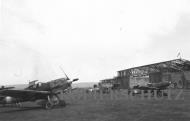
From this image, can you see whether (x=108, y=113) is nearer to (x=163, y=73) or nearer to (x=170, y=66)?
(x=170, y=66)

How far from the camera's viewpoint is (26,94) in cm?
1983

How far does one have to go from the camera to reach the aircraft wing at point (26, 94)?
1869 centimetres

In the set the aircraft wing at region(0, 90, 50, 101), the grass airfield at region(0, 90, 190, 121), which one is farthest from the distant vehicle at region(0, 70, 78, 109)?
the grass airfield at region(0, 90, 190, 121)

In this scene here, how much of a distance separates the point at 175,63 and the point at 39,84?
4644 centimetres

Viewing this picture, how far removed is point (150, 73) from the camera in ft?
221

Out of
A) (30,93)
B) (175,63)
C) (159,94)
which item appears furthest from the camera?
(175,63)

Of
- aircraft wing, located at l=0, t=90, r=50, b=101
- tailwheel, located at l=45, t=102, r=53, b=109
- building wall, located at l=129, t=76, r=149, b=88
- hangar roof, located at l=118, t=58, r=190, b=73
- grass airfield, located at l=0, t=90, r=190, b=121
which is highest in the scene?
hangar roof, located at l=118, t=58, r=190, b=73

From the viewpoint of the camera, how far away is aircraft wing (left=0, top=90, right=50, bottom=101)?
18.7 m

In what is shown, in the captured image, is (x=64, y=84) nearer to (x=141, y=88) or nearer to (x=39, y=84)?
(x=39, y=84)

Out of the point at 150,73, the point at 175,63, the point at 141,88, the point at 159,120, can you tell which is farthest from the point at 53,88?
the point at 150,73

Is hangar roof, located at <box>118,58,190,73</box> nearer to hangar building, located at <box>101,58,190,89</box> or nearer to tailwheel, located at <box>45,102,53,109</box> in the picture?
hangar building, located at <box>101,58,190,89</box>

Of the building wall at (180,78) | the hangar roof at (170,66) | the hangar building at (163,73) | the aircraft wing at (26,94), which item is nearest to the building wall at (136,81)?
the hangar building at (163,73)

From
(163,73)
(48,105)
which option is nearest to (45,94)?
(48,105)

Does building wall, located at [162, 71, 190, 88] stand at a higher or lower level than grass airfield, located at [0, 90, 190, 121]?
higher
